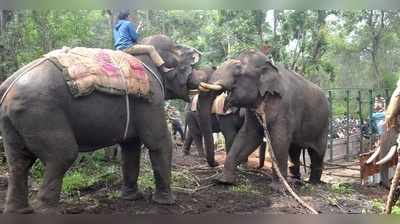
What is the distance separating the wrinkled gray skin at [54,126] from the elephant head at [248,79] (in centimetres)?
118

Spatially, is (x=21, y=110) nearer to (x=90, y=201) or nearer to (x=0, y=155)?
(x=90, y=201)

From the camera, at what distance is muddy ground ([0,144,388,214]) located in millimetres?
3703

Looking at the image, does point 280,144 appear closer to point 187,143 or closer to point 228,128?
point 228,128

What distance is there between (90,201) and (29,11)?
9.57 feet

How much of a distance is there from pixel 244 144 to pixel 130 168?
4.17ft

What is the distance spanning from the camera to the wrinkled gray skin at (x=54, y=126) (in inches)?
116

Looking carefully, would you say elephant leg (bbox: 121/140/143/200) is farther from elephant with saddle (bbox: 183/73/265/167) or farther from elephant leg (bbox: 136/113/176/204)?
elephant with saddle (bbox: 183/73/265/167)

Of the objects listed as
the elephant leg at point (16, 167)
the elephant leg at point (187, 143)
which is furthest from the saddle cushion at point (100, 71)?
the elephant leg at point (187, 143)

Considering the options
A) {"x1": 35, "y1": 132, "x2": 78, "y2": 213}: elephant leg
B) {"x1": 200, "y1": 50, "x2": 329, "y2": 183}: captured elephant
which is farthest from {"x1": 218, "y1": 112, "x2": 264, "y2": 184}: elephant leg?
{"x1": 35, "y1": 132, "x2": 78, "y2": 213}: elephant leg

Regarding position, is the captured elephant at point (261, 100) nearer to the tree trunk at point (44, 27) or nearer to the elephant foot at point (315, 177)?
the elephant foot at point (315, 177)

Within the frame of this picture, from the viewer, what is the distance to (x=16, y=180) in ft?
10.2

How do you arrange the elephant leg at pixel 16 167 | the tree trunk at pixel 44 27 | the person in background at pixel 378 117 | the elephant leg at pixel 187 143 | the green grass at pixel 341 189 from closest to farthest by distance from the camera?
1. the elephant leg at pixel 16 167
2. the green grass at pixel 341 189
3. the tree trunk at pixel 44 27
4. the person in background at pixel 378 117
5. the elephant leg at pixel 187 143

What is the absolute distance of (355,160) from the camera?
7.98 m

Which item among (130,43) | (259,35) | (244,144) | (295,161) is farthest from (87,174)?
(259,35)
